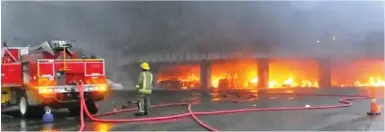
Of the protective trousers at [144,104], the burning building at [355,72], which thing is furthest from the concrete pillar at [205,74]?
the protective trousers at [144,104]

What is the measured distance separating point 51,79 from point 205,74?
16.1 meters

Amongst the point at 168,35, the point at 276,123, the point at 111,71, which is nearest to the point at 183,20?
the point at 168,35

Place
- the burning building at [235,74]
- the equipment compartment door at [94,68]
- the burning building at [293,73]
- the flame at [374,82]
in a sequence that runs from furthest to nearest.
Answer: the burning building at [293,73], the flame at [374,82], the burning building at [235,74], the equipment compartment door at [94,68]

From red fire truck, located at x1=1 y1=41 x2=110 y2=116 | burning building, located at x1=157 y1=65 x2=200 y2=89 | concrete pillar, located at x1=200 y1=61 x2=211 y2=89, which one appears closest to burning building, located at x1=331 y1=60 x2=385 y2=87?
concrete pillar, located at x1=200 y1=61 x2=211 y2=89

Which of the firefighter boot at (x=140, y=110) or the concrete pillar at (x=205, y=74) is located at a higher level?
the concrete pillar at (x=205, y=74)

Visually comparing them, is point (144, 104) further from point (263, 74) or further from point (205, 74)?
point (263, 74)

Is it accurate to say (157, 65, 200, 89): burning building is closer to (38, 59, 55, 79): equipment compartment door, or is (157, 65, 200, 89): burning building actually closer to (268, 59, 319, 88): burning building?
(268, 59, 319, 88): burning building

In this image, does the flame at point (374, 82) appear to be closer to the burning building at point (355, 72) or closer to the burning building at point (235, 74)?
the burning building at point (355, 72)

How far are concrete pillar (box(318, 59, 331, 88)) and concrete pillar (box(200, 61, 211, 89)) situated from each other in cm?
636

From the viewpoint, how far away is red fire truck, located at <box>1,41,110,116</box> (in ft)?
26.3

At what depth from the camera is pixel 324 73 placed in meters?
24.5

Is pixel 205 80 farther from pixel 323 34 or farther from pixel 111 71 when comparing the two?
pixel 323 34

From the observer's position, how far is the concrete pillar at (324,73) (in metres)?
24.2

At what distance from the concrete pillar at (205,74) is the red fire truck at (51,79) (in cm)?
1478
